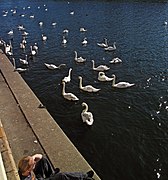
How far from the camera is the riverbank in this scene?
1027 cm

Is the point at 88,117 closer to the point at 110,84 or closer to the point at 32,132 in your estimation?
the point at 32,132

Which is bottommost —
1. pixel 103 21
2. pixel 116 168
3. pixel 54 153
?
pixel 116 168

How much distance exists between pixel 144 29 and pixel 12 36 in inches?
537

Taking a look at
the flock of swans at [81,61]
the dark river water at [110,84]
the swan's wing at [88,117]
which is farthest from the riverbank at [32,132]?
the flock of swans at [81,61]

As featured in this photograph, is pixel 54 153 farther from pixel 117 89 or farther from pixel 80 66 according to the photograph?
pixel 80 66

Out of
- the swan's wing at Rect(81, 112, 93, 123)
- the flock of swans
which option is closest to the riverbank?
the swan's wing at Rect(81, 112, 93, 123)

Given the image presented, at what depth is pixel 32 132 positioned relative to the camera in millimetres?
11867

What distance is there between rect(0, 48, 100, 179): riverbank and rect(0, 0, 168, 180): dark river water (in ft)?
4.51

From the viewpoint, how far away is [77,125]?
14523 millimetres

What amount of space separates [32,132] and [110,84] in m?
8.08

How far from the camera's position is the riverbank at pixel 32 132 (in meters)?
10.3

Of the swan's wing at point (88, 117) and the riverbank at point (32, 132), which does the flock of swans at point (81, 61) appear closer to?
the swan's wing at point (88, 117)

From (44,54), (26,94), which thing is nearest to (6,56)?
(44,54)

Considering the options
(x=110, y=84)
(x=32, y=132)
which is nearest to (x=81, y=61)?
(x=110, y=84)
